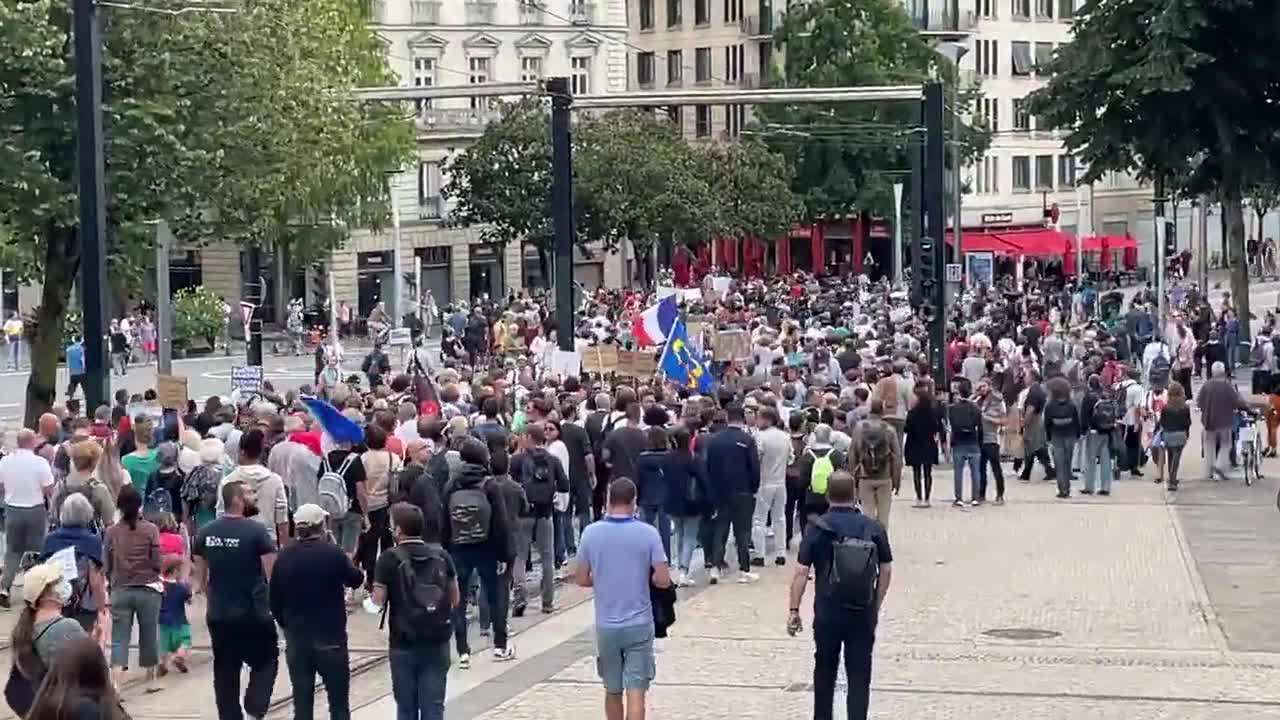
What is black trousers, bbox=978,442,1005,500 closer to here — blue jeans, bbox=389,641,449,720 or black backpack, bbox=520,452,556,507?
black backpack, bbox=520,452,556,507

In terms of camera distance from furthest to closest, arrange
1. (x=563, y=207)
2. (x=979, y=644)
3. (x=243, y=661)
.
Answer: (x=563, y=207)
(x=979, y=644)
(x=243, y=661)

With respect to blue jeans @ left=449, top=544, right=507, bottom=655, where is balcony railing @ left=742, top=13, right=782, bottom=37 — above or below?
above

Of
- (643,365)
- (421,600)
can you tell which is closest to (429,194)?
(643,365)

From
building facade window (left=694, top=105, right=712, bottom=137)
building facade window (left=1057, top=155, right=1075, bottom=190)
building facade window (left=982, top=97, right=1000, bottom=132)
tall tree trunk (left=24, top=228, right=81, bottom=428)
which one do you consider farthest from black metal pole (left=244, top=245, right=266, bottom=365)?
building facade window (left=1057, top=155, right=1075, bottom=190)

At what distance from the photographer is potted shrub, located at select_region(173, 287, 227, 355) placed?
194 ft

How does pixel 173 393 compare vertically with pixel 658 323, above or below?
below

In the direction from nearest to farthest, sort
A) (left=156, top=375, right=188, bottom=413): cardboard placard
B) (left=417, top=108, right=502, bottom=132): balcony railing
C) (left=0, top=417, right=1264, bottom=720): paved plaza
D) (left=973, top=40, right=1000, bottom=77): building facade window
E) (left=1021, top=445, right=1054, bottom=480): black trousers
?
(left=0, top=417, right=1264, bottom=720): paved plaza < (left=156, top=375, right=188, bottom=413): cardboard placard < (left=1021, top=445, right=1054, bottom=480): black trousers < (left=417, top=108, right=502, bottom=132): balcony railing < (left=973, top=40, right=1000, bottom=77): building facade window

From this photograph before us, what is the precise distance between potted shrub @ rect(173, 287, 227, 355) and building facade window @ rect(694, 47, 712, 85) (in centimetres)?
3893

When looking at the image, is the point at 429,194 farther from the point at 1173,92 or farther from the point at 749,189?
the point at 1173,92

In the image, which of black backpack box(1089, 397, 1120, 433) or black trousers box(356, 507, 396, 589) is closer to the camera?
black trousers box(356, 507, 396, 589)

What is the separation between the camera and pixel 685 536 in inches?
835

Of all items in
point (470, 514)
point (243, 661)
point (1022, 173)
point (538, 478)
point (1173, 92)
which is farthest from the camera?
point (1022, 173)

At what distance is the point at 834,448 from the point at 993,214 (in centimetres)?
7397

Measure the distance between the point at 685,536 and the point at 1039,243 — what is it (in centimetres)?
6244
